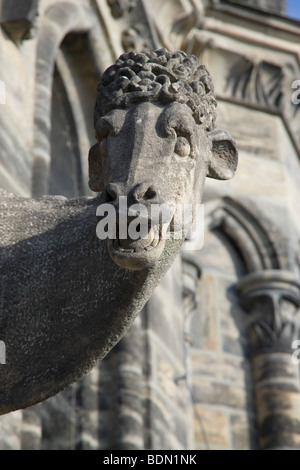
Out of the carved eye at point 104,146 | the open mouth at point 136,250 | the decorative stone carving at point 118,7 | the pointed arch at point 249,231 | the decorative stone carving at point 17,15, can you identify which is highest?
the decorative stone carving at point 118,7

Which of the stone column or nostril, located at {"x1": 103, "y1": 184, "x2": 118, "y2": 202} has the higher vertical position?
the stone column

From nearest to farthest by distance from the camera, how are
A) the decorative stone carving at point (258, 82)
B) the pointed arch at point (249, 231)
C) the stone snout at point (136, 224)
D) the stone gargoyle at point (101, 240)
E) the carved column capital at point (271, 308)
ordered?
the stone snout at point (136, 224) < the stone gargoyle at point (101, 240) < the carved column capital at point (271, 308) < the pointed arch at point (249, 231) < the decorative stone carving at point (258, 82)

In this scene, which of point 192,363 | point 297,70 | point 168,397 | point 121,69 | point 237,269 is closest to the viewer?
point 121,69

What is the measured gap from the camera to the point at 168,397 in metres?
5.51

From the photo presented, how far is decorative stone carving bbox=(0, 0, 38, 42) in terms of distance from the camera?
4578 millimetres

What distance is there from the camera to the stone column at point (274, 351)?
6.64m

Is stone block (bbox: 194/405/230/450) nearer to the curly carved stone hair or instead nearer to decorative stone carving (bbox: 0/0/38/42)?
decorative stone carving (bbox: 0/0/38/42)

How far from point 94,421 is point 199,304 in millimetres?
1925

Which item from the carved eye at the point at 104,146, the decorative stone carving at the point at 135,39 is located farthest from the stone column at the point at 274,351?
the carved eye at the point at 104,146

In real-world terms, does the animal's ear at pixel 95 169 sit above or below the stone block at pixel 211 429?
below

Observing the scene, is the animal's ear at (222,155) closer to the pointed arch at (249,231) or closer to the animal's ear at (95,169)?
the animal's ear at (95,169)

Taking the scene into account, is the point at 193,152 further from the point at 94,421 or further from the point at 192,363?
the point at 192,363

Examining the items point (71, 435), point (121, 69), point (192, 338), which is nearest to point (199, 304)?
point (192, 338)

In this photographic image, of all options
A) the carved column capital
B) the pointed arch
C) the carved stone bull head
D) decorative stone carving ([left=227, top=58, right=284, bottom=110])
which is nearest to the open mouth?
the carved stone bull head
